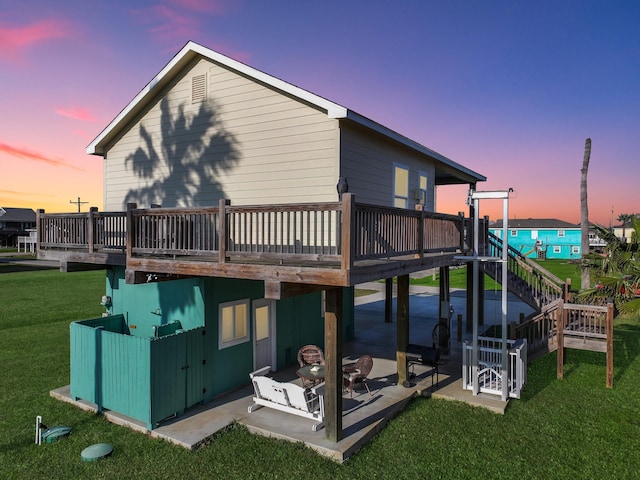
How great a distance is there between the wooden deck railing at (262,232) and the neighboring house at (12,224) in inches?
3614

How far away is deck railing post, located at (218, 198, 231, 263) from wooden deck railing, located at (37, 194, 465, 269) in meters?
0.02

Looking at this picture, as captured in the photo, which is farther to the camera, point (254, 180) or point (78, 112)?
point (78, 112)

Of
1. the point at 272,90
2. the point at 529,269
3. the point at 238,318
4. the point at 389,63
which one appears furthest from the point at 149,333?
the point at 389,63

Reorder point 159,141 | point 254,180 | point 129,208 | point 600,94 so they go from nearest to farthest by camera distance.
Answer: point 129,208 < point 254,180 < point 159,141 < point 600,94

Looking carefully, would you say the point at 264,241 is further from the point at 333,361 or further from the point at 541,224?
the point at 541,224

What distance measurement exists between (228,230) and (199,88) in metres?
6.15

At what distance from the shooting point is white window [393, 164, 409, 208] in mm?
12141

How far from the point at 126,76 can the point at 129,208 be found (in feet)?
29.6

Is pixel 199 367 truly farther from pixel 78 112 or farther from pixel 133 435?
pixel 78 112

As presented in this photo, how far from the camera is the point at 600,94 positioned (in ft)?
85.0

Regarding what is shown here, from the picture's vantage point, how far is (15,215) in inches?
3423

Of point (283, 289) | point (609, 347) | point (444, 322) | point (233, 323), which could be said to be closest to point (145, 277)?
point (233, 323)

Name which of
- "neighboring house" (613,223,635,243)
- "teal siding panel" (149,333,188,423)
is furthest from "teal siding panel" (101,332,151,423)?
"neighboring house" (613,223,635,243)

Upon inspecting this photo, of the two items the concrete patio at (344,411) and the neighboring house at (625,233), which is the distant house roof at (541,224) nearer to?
the neighboring house at (625,233)
